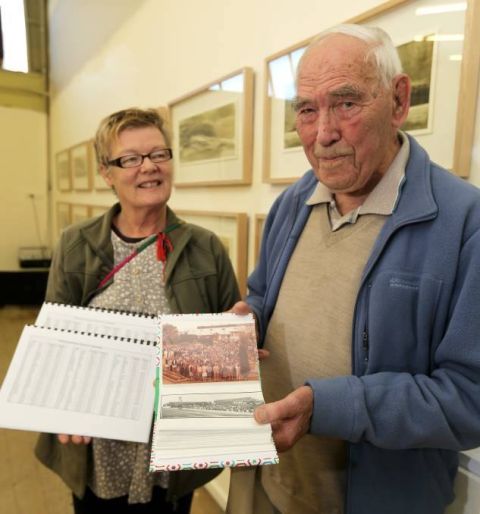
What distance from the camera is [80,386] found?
1.12 metres

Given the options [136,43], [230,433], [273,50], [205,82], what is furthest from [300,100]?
[136,43]

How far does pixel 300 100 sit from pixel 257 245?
1.00m

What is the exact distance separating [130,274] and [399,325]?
2.84 ft

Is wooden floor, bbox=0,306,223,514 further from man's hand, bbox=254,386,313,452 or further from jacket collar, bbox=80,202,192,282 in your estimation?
man's hand, bbox=254,386,313,452

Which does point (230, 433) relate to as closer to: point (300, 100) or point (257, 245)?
point (300, 100)

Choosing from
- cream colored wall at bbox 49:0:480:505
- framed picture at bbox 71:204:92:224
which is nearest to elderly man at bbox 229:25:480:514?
cream colored wall at bbox 49:0:480:505

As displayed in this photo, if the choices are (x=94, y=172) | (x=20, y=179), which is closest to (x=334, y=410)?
(x=94, y=172)

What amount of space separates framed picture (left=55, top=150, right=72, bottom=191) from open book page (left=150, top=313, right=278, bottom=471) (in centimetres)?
448

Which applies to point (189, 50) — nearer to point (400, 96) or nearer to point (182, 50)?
point (182, 50)

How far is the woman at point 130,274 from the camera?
1.35 metres

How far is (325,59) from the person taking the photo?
879 mm

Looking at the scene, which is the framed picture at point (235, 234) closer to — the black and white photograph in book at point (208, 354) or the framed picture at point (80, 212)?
the black and white photograph in book at point (208, 354)

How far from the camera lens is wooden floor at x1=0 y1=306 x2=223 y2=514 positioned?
7.32 feet

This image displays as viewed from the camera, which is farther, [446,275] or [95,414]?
[95,414]
